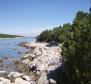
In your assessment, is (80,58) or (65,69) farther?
(65,69)

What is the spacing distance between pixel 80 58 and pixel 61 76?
4.85 meters

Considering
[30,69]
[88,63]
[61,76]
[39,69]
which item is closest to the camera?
[88,63]

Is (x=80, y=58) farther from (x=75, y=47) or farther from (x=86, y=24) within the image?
(x=86, y=24)

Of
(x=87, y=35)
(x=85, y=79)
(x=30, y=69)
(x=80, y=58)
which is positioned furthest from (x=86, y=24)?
(x=30, y=69)

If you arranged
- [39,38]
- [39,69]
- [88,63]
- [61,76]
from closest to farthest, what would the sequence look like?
[88,63]
[61,76]
[39,69]
[39,38]

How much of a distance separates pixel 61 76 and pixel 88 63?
18.7ft

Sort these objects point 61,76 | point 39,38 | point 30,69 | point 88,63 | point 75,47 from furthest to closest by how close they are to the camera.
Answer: point 39,38 → point 30,69 → point 61,76 → point 75,47 → point 88,63

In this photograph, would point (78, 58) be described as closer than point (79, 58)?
No

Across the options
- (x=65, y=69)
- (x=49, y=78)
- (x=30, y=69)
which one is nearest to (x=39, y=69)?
(x=30, y=69)

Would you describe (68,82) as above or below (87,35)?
below

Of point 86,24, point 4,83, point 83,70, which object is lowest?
point 4,83

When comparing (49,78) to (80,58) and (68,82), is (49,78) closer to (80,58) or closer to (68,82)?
(68,82)

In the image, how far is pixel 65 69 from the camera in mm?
31156

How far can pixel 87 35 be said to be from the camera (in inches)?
1152
